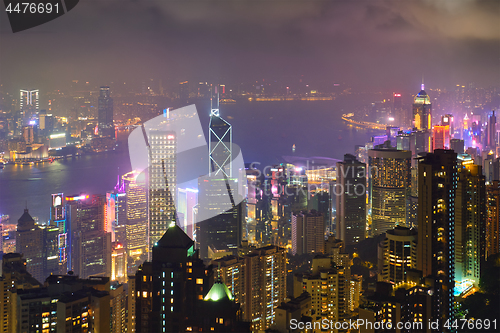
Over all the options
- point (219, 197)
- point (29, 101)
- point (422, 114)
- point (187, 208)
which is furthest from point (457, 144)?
point (29, 101)

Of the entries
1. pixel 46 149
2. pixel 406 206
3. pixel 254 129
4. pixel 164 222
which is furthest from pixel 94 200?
pixel 406 206

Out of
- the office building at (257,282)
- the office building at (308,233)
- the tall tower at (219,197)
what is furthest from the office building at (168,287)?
the office building at (308,233)

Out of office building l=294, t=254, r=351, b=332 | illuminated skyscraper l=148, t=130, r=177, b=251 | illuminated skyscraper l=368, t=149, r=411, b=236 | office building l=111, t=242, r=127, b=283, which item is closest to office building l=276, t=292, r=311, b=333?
office building l=294, t=254, r=351, b=332

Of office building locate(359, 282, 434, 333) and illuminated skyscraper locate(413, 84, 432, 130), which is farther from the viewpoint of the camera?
illuminated skyscraper locate(413, 84, 432, 130)

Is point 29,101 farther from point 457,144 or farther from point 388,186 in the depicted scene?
point 457,144

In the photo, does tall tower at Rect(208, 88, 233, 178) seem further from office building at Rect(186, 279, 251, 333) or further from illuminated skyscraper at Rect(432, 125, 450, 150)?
office building at Rect(186, 279, 251, 333)

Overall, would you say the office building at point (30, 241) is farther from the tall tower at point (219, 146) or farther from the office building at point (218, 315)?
the office building at point (218, 315)
